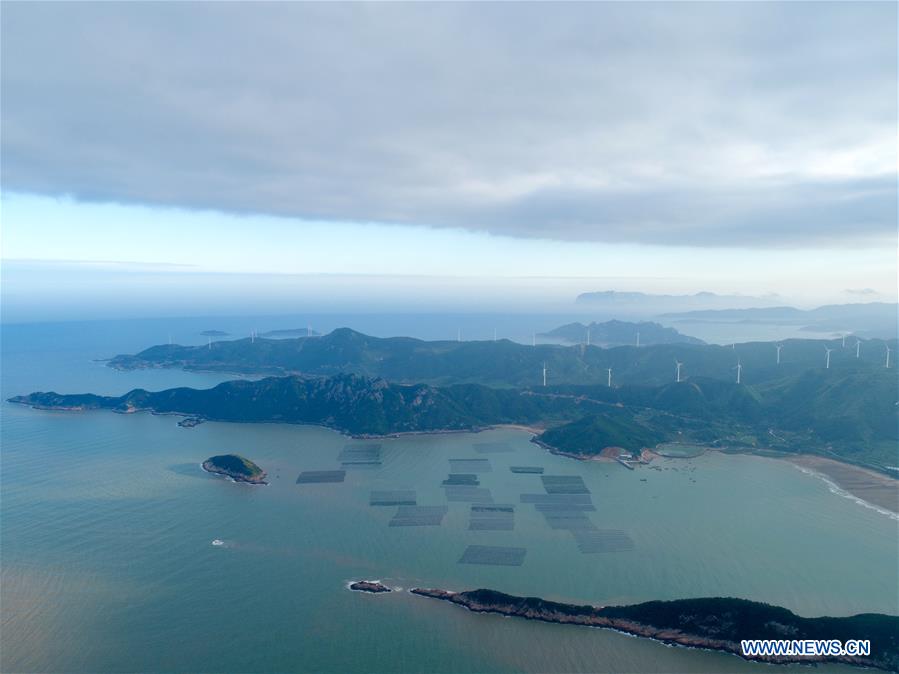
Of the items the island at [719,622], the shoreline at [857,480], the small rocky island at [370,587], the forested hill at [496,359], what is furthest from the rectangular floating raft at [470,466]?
the forested hill at [496,359]

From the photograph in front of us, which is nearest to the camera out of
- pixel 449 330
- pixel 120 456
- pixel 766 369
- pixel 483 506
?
pixel 483 506

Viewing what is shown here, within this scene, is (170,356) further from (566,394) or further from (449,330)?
(449,330)

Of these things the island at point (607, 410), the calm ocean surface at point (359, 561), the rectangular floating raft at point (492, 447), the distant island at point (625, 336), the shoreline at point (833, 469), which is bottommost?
the calm ocean surface at point (359, 561)

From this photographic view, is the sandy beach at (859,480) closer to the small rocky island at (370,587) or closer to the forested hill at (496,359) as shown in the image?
Result: the forested hill at (496,359)

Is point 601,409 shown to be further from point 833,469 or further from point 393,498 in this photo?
point 393,498

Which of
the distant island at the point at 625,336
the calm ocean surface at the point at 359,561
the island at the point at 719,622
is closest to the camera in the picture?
the island at the point at 719,622

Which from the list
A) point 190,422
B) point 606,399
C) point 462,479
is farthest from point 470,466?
point 190,422

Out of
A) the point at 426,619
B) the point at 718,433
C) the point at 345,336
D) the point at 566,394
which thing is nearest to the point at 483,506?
the point at 426,619

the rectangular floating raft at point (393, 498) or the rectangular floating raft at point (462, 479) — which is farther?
the rectangular floating raft at point (462, 479)
